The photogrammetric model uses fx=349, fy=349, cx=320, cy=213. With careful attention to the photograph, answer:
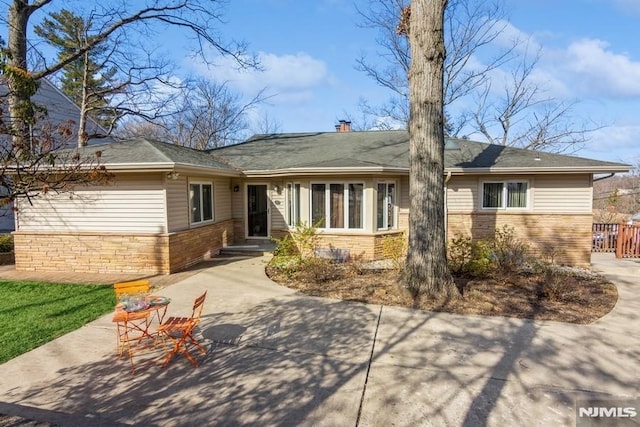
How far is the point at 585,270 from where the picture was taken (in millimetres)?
10125

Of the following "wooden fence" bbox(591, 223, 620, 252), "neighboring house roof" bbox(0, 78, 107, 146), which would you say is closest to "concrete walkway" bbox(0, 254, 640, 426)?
"wooden fence" bbox(591, 223, 620, 252)

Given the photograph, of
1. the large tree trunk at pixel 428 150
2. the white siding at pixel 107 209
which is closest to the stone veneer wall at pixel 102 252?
the white siding at pixel 107 209

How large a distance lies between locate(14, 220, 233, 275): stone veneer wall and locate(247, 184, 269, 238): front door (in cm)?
340

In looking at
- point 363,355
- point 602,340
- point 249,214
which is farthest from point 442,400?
point 249,214

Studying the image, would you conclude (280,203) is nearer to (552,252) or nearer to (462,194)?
(462,194)

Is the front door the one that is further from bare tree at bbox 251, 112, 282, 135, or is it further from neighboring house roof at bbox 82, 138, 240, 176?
bare tree at bbox 251, 112, 282, 135

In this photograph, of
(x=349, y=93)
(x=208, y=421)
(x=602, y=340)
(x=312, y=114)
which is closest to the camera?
(x=208, y=421)

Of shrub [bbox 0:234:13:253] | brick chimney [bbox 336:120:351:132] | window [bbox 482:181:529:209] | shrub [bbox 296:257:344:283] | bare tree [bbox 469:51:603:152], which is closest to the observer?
shrub [bbox 296:257:344:283]

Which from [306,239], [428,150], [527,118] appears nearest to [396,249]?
[306,239]

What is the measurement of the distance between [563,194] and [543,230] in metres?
1.29

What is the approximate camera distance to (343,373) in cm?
418

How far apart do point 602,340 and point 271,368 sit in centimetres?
487

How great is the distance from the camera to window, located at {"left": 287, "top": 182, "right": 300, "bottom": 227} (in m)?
11.6

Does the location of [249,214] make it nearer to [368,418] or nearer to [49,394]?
[49,394]
